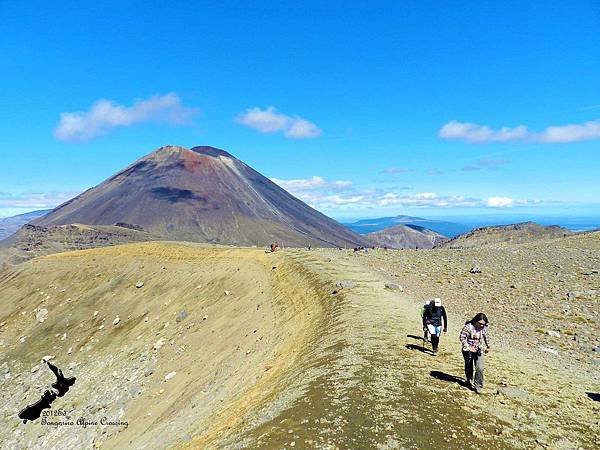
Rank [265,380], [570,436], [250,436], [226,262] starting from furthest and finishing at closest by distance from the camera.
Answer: [226,262]
[265,380]
[250,436]
[570,436]

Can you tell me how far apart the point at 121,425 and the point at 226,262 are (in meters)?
27.3

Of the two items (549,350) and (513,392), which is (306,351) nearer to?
(513,392)

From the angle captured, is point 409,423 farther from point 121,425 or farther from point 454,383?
point 121,425

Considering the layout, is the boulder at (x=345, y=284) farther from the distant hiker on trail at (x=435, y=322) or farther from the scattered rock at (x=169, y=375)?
the scattered rock at (x=169, y=375)

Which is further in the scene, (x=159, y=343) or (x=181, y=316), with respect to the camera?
(x=181, y=316)

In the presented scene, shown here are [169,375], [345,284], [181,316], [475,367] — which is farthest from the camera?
[181,316]

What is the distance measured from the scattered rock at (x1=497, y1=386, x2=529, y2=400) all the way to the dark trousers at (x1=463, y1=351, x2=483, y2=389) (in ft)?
2.53

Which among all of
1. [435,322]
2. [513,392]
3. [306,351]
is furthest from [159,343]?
[513,392]

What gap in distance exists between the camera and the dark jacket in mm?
16750

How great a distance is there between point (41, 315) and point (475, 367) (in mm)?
61471

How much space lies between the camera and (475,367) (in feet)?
43.3

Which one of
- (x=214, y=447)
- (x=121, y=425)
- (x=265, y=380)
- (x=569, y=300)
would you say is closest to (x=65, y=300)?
(x=121, y=425)

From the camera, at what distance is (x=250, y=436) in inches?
461

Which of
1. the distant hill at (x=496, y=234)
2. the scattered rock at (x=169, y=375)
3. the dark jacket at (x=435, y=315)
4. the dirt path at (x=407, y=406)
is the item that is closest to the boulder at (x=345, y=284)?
the dirt path at (x=407, y=406)
